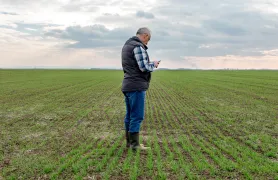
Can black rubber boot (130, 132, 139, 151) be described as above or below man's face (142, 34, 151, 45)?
below

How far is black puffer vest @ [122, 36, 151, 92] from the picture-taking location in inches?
202

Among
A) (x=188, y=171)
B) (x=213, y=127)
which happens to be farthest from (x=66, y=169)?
(x=213, y=127)

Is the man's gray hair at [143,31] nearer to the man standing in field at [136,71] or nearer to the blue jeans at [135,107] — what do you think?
Result: the man standing in field at [136,71]

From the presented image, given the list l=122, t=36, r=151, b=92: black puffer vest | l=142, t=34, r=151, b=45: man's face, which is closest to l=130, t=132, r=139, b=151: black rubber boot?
l=122, t=36, r=151, b=92: black puffer vest

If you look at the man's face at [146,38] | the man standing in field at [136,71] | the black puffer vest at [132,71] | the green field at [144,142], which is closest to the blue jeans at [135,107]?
the man standing in field at [136,71]

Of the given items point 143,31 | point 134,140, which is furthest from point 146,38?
point 134,140

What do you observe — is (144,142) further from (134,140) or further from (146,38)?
(146,38)

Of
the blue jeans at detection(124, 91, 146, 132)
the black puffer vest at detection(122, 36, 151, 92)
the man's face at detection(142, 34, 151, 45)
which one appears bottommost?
the blue jeans at detection(124, 91, 146, 132)

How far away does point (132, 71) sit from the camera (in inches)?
204

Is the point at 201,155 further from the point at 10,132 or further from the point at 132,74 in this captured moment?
the point at 10,132

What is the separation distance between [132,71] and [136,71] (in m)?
0.08

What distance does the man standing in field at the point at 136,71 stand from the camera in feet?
16.4

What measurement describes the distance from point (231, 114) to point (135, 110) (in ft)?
19.9

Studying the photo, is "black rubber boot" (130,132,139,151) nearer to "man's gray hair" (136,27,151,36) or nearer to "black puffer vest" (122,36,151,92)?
"black puffer vest" (122,36,151,92)
